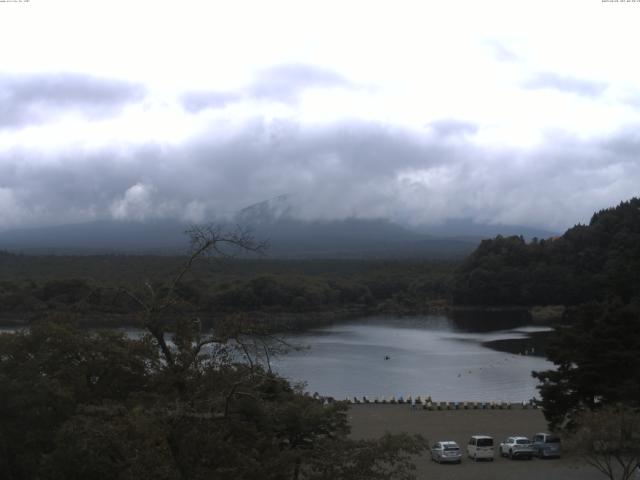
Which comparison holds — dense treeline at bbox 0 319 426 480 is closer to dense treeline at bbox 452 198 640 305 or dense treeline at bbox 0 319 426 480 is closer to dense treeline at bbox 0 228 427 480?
dense treeline at bbox 0 228 427 480

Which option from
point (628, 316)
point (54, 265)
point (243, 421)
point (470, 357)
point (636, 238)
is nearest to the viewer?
point (243, 421)

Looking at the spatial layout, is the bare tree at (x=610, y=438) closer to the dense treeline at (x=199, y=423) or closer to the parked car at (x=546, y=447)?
the parked car at (x=546, y=447)

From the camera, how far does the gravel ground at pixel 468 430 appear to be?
12148mm

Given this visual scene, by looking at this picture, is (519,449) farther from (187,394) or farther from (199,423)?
(199,423)

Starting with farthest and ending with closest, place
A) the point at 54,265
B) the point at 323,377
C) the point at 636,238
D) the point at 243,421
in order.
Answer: the point at 54,265, the point at 636,238, the point at 323,377, the point at 243,421

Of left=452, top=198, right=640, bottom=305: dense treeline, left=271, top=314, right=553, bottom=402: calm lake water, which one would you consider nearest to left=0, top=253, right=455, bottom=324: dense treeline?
left=452, top=198, right=640, bottom=305: dense treeline

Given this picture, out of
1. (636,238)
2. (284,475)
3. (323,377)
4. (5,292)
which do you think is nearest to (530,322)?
(636,238)

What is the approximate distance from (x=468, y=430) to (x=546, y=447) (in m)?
3.74

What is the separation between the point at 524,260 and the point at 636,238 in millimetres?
10257

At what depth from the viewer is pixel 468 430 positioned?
17062mm

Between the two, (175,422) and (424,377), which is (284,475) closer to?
(175,422)

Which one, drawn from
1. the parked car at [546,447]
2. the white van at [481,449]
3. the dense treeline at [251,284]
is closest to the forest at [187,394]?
the parked car at [546,447]

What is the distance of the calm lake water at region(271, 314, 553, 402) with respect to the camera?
26.2 meters

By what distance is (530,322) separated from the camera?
48.6m
